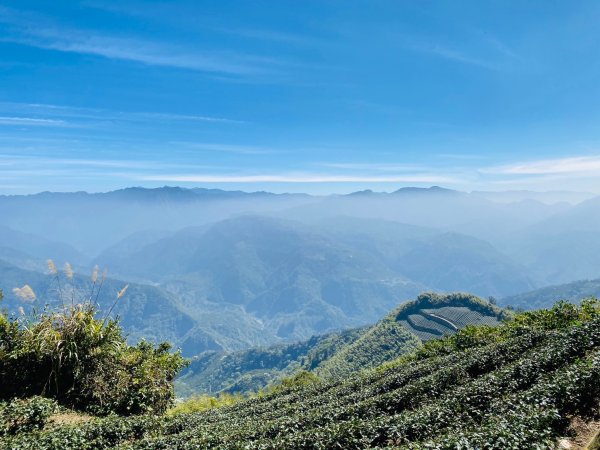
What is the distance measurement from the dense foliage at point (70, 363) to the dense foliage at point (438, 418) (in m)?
3.56

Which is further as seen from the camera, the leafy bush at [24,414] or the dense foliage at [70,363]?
the dense foliage at [70,363]

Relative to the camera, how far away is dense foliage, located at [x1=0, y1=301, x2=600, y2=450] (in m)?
8.78

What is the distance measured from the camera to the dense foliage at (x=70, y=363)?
57.5 ft

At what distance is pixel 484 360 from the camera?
60.3 feet

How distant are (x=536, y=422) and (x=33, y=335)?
2022cm

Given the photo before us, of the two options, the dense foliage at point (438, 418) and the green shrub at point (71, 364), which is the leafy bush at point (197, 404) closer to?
the green shrub at point (71, 364)

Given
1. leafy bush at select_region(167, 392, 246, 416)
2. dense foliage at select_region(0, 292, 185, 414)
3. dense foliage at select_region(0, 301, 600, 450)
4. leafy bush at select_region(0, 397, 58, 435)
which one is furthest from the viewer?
leafy bush at select_region(167, 392, 246, 416)

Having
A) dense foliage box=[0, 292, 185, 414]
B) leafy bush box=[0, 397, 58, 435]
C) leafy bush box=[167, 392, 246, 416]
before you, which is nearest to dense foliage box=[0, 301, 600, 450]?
leafy bush box=[0, 397, 58, 435]

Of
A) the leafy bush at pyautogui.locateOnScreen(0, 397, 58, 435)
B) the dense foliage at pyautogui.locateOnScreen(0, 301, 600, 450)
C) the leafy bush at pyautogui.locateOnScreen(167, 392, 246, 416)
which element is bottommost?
the leafy bush at pyautogui.locateOnScreen(167, 392, 246, 416)

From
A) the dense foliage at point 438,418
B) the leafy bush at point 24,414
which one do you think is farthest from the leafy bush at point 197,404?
the leafy bush at point 24,414

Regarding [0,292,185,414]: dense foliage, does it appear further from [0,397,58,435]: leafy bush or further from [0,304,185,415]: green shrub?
[0,397,58,435]: leafy bush

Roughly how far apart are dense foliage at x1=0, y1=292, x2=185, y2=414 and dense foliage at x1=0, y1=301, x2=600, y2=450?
356cm

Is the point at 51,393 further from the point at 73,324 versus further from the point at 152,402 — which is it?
the point at 152,402

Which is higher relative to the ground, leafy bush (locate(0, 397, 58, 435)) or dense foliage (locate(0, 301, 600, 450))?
dense foliage (locate(0, 301, 600, 450))
